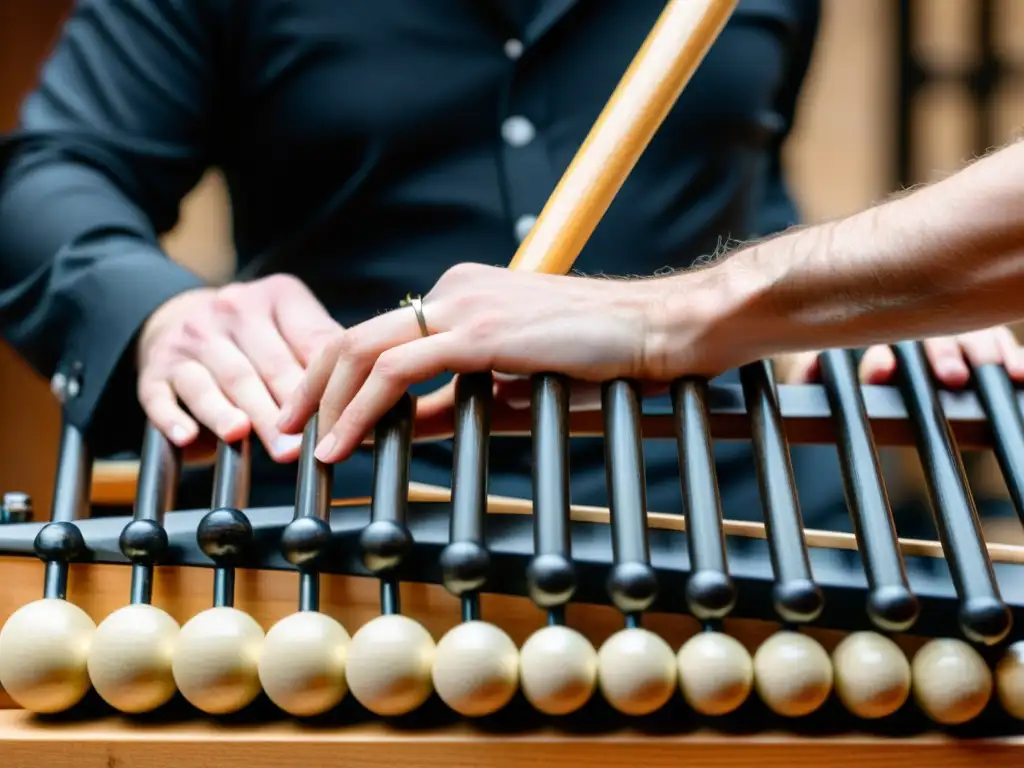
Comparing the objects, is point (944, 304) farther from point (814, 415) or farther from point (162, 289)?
point (162, 289)

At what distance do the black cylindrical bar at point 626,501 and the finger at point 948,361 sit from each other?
20cm

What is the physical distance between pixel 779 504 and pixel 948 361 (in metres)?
0.22

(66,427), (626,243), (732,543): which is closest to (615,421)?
(732,543)

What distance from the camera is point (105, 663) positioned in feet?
1.35

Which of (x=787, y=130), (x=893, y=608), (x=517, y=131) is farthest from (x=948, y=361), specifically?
(x=787, y=130)

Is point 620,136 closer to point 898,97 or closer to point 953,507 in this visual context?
point 953,507

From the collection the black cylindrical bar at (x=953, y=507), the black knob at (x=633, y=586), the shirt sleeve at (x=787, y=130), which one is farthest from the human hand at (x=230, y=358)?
the shirt sleeve at (x=787, y=130)

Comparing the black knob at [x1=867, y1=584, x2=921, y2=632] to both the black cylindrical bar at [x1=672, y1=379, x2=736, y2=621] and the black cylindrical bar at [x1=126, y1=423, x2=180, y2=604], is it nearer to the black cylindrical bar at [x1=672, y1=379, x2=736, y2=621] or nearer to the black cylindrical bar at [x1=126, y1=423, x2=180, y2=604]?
the black cylindrical bar at [x1=672, y1=379, x2=736, y2=621]

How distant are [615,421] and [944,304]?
6.4 inches

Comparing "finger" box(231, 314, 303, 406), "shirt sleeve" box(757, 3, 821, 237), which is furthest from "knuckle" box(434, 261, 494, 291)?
"shirt sleeve" box(757, 3, 821, 237)

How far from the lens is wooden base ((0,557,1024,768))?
406mm

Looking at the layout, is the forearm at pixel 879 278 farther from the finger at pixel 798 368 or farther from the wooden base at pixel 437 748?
the wooden base at pixel 437 748

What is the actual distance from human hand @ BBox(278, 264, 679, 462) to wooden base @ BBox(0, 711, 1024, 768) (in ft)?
0.47

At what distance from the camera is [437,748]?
1.34 feet
